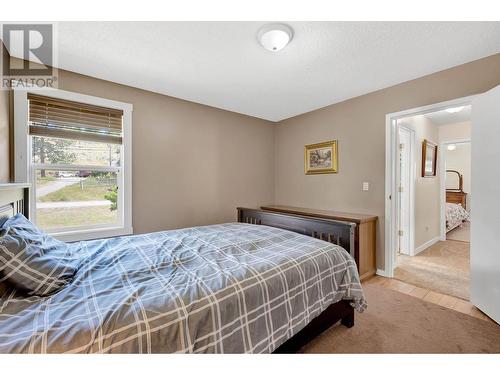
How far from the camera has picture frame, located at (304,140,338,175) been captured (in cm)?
329

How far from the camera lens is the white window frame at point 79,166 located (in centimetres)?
208

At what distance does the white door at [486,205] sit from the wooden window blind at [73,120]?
11.8 ft

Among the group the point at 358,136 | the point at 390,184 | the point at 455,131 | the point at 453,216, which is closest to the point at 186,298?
the point at 390,184

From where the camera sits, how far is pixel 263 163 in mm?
4082

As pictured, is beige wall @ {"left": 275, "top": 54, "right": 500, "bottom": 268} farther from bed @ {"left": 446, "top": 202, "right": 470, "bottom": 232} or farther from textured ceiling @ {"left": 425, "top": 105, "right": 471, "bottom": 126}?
bed @ {"left": 446, "top": 202, "right": 470, "bottom": 232}

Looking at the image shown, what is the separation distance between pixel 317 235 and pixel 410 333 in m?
1.11

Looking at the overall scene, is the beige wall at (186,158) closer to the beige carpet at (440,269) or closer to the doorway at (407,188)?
the doorway at (407,188)

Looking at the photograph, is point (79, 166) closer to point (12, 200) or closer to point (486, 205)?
point (12, 200)

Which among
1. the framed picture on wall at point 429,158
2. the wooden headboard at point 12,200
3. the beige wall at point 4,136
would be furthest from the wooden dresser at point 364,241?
the beige wall at point 4,136

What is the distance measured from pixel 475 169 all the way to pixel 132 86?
3669 millimetres

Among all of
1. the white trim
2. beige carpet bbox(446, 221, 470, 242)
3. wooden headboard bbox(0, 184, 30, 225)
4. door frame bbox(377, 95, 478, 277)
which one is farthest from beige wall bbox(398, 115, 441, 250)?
wooden headboard bbox(0, 184, 30, 225)

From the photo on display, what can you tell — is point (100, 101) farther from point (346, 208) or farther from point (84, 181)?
point (346, 208)

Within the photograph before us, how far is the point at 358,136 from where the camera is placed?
3.03 meters

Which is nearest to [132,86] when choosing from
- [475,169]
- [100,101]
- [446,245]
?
→ [100,101]
